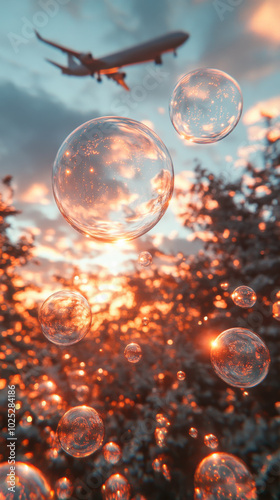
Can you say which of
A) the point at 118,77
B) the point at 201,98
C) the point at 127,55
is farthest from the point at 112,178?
the point at 127,55

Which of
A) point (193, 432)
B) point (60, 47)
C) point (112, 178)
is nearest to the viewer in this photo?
point (112, 178)

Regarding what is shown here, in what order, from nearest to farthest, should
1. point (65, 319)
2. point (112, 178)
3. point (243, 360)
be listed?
point (112, 178), point (243, 360), point (65, 319)

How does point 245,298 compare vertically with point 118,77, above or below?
above

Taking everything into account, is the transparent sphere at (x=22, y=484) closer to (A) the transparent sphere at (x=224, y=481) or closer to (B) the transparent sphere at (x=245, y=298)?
(A) the transparent sphere at (x=224, y=481)

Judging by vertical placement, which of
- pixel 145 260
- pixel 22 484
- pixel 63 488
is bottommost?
pixel 63 488

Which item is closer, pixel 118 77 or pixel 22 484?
pixel 22 484

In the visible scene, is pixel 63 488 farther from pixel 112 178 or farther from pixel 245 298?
pixel 112 178

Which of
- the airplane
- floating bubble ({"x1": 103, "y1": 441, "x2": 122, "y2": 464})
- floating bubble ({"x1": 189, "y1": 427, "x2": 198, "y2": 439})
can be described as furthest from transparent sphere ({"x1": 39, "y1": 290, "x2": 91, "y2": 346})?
the airplane
